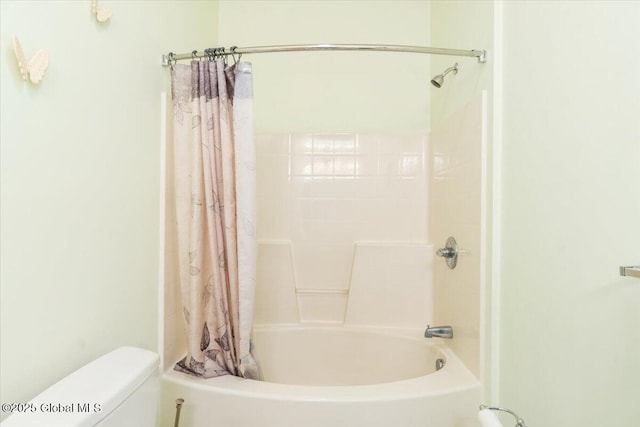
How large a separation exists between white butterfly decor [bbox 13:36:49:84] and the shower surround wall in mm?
1240

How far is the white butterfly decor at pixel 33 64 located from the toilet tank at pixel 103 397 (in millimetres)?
661

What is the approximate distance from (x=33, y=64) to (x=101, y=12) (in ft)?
1.06

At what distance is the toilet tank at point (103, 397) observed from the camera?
0.63m

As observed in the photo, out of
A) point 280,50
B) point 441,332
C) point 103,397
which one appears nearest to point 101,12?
point 280,50

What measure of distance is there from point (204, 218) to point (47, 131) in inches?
22.4

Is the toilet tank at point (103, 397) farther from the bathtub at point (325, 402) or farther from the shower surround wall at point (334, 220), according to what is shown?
the shower surround wall at point (334, 220)

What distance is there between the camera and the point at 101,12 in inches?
36.6

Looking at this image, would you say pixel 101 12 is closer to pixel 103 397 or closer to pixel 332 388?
pixel 103 397

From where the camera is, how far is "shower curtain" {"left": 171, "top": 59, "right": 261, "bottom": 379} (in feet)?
4.04

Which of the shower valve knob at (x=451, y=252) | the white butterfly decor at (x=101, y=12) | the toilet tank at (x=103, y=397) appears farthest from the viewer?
the shower valve knob at (x=451, y=252)

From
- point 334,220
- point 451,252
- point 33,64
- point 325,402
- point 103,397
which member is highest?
point 33,64

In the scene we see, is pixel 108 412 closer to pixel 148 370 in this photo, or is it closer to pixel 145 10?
pixel 148 370

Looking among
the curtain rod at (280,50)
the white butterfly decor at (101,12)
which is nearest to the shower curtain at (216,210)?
the curtain rod at (280,50)

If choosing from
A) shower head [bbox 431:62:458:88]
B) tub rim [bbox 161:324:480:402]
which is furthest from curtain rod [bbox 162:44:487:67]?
tub rim [bbox 161:324:480:402]
